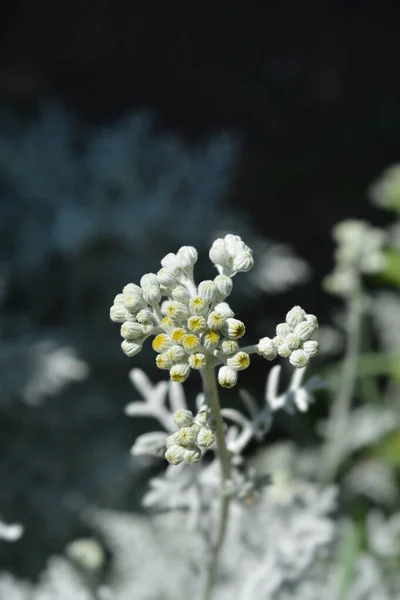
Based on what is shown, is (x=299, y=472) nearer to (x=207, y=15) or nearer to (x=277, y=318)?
(x=277, y=318)

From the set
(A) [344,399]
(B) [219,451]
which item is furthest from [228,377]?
(A) [344,399]

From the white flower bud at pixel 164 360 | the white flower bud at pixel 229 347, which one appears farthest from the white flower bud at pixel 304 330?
the white flower bud at pixel 164 360

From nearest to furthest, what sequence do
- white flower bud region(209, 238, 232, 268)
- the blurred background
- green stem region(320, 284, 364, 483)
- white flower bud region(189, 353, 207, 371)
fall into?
white flower bud region(189, 353, 207, 371) < white flower bud region(209, 238, 232, 268) < green stem region(320, 284, 364, 483) < the blurred background

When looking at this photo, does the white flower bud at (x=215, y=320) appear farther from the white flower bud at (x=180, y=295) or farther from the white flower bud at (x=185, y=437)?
the white flower bud at (x=185, y=437)

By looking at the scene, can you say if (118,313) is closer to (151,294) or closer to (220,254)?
(151,294)

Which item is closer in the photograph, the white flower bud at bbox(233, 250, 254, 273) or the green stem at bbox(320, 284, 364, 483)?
the white flower bud at bbox(233, 250, 254, 273)

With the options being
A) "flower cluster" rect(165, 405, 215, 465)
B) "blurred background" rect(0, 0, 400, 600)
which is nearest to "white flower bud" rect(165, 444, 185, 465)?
"flower cluster" rect(165, 405, 215, 465)

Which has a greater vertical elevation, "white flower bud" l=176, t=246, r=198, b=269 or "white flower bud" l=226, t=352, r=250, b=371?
"white flower bud" l=176, t=246, r=198, b=269

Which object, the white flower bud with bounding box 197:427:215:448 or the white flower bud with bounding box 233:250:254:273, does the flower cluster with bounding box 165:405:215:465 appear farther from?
the white flower bud with bounding box 233:250:254:273
